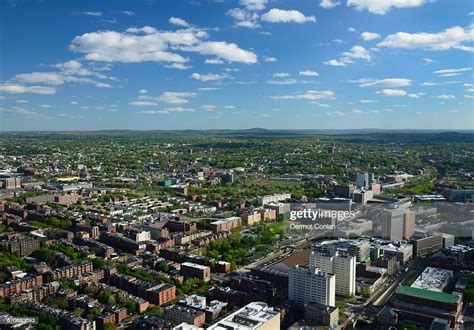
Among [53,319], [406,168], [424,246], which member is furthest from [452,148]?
[53,319]

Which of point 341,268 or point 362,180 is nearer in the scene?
point 341,268

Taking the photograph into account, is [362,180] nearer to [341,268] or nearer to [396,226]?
[396,226]

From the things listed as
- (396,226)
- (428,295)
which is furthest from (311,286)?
(396,226)

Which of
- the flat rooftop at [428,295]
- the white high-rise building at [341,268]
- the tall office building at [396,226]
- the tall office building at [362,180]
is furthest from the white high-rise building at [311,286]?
the tall office building at [362,180]

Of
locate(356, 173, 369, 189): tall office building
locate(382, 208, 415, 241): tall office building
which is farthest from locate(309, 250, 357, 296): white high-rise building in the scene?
locate(356, 173, 369, 189): tall office building

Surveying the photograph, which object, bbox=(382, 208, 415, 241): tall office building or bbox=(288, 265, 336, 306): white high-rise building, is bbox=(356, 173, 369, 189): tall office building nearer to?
bbox=(382, 208, 415, 241): tall office building

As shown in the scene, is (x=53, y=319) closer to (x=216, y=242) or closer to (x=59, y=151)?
(x=216, y=242)
